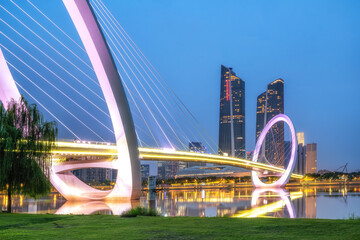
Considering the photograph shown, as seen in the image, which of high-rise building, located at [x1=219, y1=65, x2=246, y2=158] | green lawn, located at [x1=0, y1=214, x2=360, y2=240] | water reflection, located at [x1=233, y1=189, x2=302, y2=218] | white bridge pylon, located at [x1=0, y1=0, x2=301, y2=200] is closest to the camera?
green lawn, located at [x1=0, y1=214, x2=360, y2=240]

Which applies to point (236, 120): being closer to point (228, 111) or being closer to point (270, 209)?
point (228, 111)

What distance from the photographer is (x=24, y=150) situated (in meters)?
16.0

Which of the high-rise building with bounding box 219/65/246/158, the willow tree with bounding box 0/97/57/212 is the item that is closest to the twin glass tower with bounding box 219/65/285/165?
the high-rise building with bounding box 219/65/246/158

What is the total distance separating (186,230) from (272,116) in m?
170

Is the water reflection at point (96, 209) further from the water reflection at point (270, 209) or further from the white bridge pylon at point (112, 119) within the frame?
the water reflection at point (270, 209)

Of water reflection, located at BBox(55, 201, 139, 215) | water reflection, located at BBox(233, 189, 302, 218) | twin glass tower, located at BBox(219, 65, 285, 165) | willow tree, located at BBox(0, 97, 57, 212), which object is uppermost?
twin glass tower, located at BBox(219, 65, 285, 165)

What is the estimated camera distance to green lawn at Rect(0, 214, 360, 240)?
8.05m

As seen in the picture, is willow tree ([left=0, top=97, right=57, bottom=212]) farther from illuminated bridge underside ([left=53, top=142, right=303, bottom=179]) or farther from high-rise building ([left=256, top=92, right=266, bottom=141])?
high-rise building ([left=256, top=92, right=266, bottom=141])

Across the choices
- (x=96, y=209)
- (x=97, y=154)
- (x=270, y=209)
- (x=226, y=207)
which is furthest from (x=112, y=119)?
(x=270, y=209)

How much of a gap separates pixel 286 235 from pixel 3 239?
17.4 feet

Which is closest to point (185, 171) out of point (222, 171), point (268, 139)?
point (222, 171)

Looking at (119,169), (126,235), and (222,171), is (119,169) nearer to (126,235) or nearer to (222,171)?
(126,235)

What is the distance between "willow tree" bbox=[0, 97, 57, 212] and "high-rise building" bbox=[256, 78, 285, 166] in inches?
5105

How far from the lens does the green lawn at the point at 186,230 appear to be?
8.05 meters
